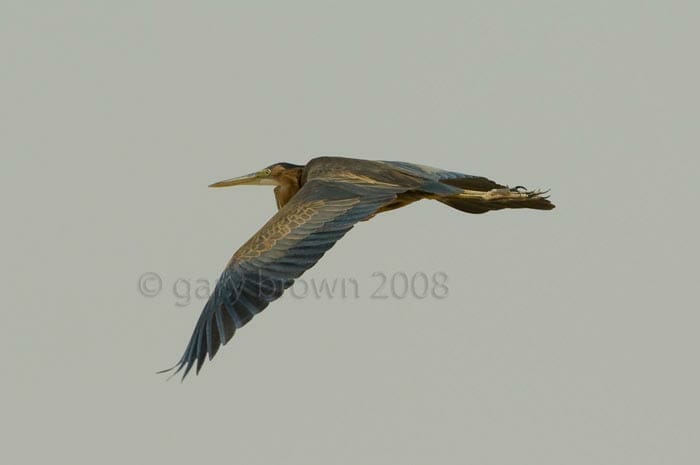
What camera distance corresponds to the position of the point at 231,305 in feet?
23.8

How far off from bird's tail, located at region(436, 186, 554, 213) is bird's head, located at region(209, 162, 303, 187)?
4.21 feet

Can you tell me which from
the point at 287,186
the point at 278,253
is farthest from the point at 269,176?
the point at 278,253

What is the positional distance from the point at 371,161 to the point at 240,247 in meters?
1.64

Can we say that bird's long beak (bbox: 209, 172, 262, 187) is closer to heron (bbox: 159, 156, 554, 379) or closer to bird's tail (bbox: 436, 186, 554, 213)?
heron (bbox: 159, 156, 554, 379)

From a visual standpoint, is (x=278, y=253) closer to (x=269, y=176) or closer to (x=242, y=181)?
(x=269, y=176)

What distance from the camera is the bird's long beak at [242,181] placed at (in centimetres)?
941

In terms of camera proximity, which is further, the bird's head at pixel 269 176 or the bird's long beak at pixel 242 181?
the bird's long beak at pixel 242 181

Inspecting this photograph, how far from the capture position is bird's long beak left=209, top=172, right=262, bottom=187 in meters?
9.41

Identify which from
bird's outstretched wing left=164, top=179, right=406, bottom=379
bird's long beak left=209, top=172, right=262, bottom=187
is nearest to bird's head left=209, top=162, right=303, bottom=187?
bird's long beak left=209, top=172, right=262, bottom=187

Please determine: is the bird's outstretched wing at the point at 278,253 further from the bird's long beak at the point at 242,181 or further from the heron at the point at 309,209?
the bird's long beak at the point at 242,181

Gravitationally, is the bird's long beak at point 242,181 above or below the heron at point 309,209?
above

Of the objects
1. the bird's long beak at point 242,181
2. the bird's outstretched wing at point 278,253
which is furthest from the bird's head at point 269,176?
the bird's outstretched wing at point 278,253

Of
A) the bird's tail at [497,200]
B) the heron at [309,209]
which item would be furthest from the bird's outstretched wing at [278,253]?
the bird's tail at [497,200]

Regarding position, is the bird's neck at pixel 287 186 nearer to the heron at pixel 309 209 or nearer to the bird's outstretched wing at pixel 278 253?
the heron at pixel 309 209
